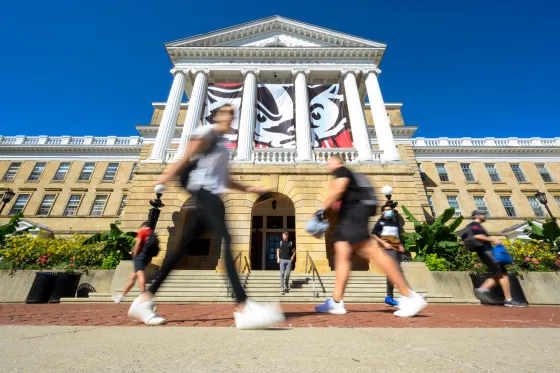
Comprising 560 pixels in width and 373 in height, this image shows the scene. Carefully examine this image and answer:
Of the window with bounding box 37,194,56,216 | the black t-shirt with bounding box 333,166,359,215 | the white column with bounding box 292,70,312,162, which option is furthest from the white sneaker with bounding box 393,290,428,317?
the window with bounding box 37,194,56,216

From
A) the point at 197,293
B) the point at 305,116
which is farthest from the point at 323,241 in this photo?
the point at 305,116

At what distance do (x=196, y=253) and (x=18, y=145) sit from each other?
29.3 meters

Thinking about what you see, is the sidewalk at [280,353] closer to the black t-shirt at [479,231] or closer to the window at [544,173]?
the black t-shirt at [479,231]

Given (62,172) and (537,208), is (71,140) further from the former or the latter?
(537,208)

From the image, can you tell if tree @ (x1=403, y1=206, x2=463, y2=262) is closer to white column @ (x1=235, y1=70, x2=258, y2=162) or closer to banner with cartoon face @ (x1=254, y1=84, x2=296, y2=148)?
banner with cartoon face @ (x1=254, y1=84, x2=296, y2=148)

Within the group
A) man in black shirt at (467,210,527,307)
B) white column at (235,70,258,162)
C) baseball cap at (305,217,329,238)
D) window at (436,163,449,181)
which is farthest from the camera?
window at (436,163,449,181)

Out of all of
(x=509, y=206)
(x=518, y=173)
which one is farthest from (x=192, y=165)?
(x=518, y=173)

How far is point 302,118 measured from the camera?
1585cm

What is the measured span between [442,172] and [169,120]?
27313 millimetres

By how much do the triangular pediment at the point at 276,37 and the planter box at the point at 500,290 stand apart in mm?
15989

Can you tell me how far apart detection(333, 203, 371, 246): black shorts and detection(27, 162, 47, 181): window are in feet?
125

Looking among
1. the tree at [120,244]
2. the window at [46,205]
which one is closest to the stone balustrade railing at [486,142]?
the tree at [120,244]

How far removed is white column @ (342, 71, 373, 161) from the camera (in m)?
15.0

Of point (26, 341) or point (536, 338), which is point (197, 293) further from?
point (536, 338)
